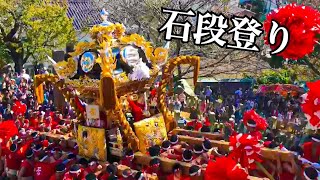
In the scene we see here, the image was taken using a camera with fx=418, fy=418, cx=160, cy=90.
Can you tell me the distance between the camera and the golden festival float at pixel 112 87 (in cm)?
626

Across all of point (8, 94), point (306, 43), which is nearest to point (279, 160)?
point (306, 43)

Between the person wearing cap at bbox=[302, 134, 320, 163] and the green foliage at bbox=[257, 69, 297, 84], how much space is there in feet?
35.3

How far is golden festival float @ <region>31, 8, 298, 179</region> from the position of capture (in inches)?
246

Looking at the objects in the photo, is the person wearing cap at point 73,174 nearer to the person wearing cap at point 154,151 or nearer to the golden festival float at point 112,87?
the golden festival float at point 112,87

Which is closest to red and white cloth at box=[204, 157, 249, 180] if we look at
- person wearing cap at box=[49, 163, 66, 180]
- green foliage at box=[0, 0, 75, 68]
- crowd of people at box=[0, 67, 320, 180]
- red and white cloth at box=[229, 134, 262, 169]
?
crowd of people at box=[0, 67, 320, 180]

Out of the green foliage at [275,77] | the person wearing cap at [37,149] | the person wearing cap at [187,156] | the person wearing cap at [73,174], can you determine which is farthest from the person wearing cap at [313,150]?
the green foliage at [275,77]

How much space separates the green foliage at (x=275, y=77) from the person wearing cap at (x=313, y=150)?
10761 millimetres

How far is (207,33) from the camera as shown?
24.3ft

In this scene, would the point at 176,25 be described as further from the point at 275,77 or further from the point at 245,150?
the point at 275,77

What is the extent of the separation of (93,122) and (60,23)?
13.8 m

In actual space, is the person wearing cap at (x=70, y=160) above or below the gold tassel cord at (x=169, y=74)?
below

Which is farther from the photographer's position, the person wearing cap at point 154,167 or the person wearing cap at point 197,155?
the person wearing cap at point 197,155

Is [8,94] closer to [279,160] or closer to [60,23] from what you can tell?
[60,23]

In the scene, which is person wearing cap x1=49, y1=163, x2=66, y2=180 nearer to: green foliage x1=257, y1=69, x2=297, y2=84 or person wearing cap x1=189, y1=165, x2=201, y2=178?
person wearing cap x1=189, y1=165, x2=201, y2=178
